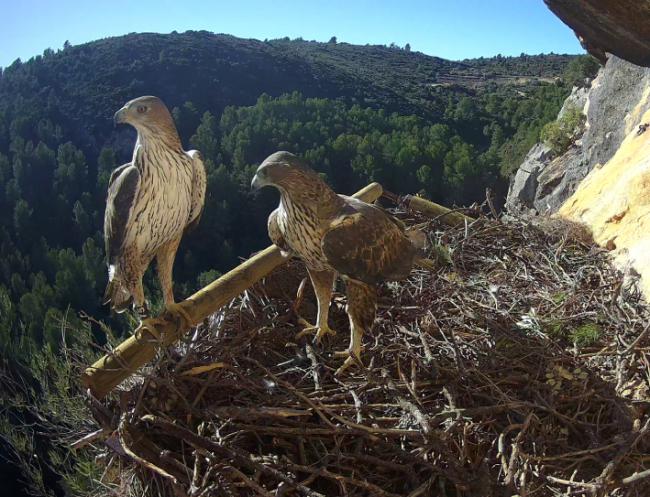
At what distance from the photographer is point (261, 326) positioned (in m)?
3.42

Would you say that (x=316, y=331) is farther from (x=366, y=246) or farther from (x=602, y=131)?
(x=602, y=131)

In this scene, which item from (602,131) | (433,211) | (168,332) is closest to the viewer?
(168,332)

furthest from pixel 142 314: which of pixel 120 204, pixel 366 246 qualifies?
pixel 366 246

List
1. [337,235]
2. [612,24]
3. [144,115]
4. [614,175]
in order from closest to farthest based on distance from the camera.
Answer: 1. [144,115]
2. [337,235]
3. [614,175]
4. [612,24]

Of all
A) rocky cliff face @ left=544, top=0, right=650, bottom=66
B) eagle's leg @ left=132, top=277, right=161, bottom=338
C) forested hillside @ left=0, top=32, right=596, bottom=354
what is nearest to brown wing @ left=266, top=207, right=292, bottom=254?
eagle's leg @ left=132, top=277, right=161, bottom=338

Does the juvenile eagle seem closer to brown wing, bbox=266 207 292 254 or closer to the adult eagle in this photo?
brown wing, bbox=266 207 292 254

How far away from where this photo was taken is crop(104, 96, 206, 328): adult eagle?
8.80 ft

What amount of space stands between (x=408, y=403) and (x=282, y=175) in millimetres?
1267

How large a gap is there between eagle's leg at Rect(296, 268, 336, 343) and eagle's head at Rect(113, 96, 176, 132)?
3.72ft

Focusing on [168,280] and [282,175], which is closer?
[282,175]

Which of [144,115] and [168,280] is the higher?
[144,115]

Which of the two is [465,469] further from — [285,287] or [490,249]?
[490,249]

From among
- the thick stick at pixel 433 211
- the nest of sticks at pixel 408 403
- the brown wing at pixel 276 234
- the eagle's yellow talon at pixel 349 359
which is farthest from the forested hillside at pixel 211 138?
the thick stick at pixel 433 211

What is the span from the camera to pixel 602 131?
7148 millimetres
